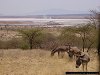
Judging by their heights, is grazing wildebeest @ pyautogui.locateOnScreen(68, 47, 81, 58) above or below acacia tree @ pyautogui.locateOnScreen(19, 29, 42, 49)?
above

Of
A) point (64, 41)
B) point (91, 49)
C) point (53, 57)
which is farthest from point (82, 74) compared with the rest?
point (64, 41)

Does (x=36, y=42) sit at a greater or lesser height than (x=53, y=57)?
lesser

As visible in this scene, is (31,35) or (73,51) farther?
(31,35)

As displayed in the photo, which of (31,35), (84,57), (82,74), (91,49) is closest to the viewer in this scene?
(82,74)

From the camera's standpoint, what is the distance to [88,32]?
2266 cm

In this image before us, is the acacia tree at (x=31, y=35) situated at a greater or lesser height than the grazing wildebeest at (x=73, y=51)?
lesser

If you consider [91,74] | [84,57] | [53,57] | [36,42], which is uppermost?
[91,74]

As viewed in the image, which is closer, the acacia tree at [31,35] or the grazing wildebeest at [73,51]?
the grazing wildebeest at [73,51]

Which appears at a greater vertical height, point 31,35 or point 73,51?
point 73,51

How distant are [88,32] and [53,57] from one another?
5891mm

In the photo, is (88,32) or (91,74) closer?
(91,74)

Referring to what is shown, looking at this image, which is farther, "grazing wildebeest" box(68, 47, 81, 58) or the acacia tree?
the acacia tree

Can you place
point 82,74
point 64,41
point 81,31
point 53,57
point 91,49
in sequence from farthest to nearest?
point 64,41, point 81,31, point 91,49, point 53,57, point 82,74

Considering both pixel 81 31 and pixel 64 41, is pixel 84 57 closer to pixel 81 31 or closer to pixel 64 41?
pixel 81 31
